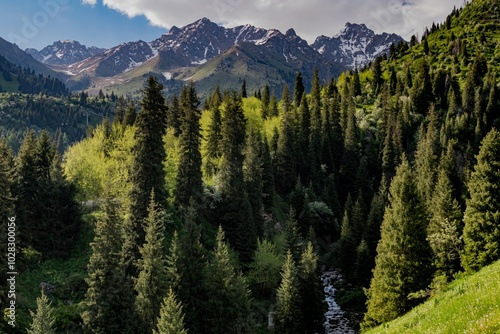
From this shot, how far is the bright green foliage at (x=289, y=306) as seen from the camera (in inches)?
2037

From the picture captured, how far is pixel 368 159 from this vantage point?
118625 mm

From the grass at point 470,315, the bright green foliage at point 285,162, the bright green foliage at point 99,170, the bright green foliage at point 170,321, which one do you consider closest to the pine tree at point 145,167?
the bright green foliage at point 99,170

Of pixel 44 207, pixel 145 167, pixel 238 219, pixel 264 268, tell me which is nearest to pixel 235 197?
pixel 238 219

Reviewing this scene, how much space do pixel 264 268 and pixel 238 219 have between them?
9.24 meters

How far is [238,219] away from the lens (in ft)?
216

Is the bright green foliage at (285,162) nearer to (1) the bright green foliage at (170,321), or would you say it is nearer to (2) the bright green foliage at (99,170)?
(2) the bright green foliage at (99,170)

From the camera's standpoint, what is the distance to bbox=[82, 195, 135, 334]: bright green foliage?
38344 mm

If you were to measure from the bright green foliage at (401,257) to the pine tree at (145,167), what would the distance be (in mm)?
30003

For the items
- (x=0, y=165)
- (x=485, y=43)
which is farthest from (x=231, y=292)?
(x=485, y=43)

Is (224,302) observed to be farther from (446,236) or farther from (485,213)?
(485,213)

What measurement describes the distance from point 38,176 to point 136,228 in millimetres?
24198

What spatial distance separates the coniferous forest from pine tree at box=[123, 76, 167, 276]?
0.66 feet

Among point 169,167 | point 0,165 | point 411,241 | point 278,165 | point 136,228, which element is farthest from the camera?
point 278,165

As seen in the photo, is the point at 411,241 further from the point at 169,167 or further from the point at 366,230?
the point at 169,167
